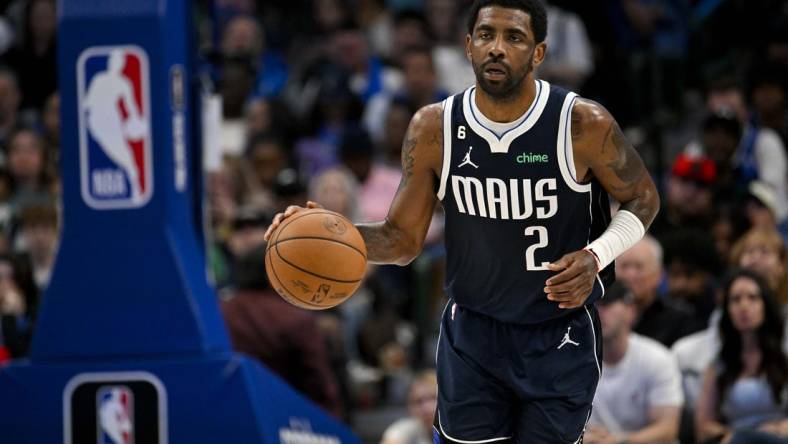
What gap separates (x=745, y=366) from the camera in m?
7.57

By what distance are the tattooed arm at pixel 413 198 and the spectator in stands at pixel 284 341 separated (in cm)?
233

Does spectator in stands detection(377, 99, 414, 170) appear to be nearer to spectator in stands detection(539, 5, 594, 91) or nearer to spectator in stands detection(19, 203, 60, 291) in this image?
spectator in stands detection(539, 5, 594, 91)

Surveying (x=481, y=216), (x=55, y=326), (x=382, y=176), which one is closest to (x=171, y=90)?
(x=55, y=326)

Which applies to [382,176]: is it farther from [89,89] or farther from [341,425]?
[89,89]

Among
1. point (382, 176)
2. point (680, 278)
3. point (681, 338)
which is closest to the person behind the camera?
point (681, 338)

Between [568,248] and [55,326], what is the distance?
2.22 metres

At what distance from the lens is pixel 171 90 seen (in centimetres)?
580

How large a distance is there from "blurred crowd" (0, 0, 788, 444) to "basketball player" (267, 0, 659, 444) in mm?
1680

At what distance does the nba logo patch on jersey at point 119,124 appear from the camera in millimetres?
5723

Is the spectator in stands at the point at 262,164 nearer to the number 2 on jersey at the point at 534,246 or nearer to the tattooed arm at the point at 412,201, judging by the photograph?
the tattooed arm at the point at 412,201

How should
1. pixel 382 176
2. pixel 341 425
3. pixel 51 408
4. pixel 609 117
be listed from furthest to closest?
pixel 382 176, pixel 341 425, pixel 51 408, pixel 609 117

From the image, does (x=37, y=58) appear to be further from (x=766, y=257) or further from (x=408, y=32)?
(x=766, y=257)

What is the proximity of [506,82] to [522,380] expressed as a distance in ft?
3.40

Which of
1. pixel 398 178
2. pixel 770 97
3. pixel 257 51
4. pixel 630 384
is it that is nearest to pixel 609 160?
pixel 630 384
